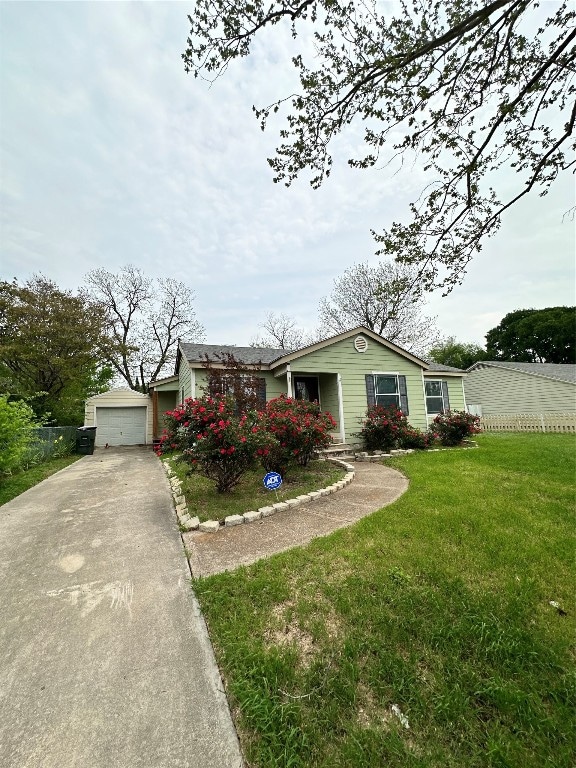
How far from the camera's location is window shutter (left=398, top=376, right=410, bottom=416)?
437 inches

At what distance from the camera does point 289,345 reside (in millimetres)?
27875

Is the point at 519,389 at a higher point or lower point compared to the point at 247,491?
higher

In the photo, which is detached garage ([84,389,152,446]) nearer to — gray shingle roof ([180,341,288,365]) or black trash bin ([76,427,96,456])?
black trash bin ([76,427,96,456])

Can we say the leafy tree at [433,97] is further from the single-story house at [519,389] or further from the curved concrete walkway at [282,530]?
the single-story house at [519,389]

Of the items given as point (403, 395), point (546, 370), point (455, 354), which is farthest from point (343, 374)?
point (455, 354)

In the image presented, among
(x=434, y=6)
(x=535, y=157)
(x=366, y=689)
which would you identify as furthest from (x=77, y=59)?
(x=366, y=689)

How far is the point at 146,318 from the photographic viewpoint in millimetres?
23156

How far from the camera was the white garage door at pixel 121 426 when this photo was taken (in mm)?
15281

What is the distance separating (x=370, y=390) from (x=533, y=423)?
9.14 meters

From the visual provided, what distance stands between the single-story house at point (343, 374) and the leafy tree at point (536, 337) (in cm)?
3104

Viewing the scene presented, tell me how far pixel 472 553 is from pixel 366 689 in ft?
6.36

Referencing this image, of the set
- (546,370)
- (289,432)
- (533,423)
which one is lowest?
(533,423)

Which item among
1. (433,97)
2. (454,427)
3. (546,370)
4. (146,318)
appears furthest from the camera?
(146,318)

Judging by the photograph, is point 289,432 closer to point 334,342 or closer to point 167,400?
point 334,342
